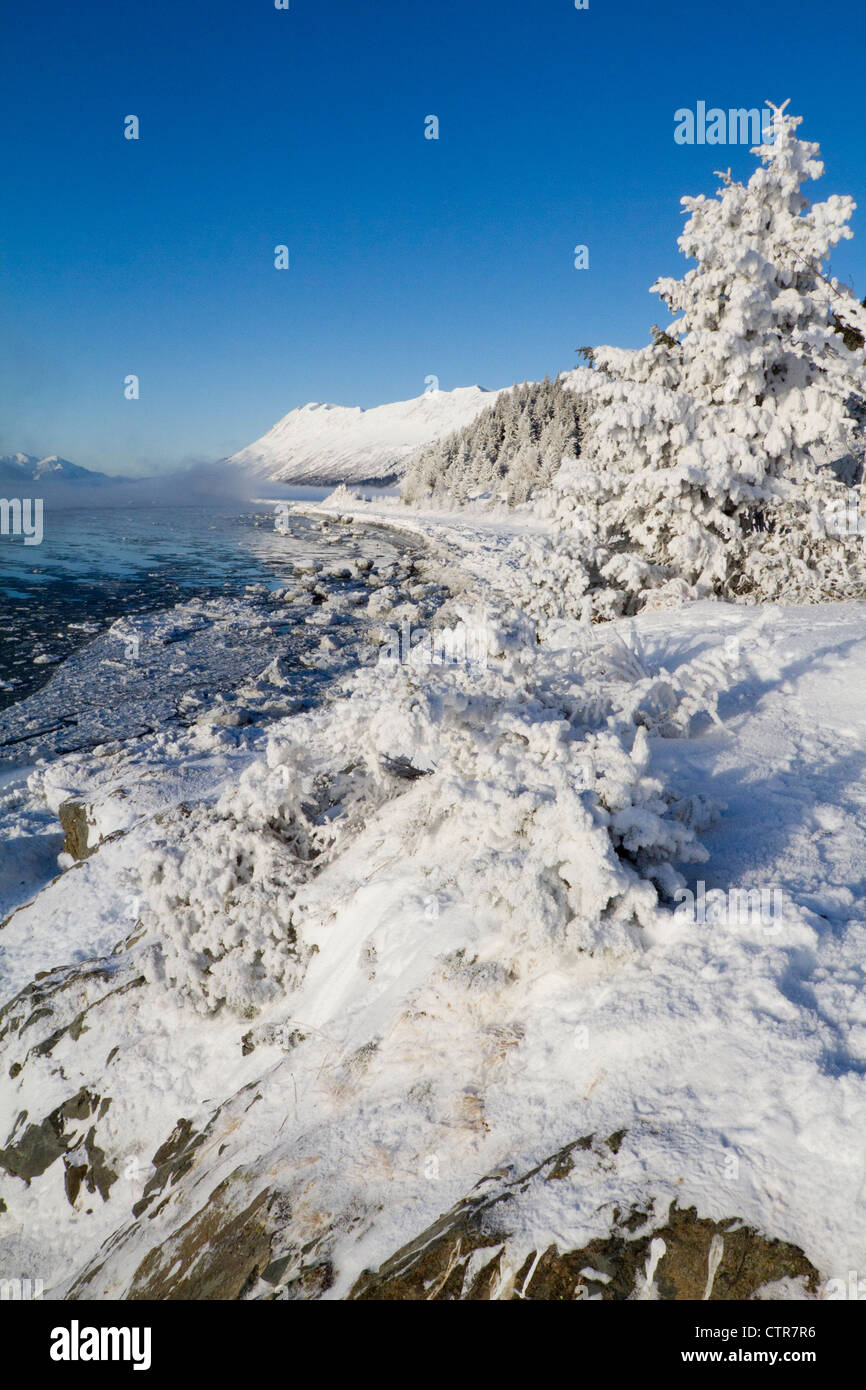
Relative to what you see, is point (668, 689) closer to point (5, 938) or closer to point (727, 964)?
point (727, 964)

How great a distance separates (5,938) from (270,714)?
787 cm

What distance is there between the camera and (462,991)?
3.64 metres

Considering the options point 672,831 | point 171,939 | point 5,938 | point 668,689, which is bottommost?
point 5,938

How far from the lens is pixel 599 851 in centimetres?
343

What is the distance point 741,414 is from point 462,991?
40.7 feet

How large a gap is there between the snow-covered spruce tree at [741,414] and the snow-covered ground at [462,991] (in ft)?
22.6

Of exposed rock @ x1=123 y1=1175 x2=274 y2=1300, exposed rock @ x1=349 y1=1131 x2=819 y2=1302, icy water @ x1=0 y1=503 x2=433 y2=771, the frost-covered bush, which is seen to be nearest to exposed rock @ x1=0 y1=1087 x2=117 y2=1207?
the frost-covered bush

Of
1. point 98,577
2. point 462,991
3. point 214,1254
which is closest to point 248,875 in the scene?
point 462,991

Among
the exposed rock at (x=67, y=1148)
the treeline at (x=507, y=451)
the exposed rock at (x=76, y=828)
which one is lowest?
the exposed rock at (x=67, y=1148)

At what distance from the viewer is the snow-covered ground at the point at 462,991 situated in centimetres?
267

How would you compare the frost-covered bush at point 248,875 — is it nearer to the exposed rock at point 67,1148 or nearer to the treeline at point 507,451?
the exposed rock at point 67,1148

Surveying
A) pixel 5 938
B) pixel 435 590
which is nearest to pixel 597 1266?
pixel 5 938

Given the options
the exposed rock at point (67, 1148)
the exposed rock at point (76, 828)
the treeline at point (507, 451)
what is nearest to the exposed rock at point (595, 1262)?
the exposed rock at point (67, 1148)

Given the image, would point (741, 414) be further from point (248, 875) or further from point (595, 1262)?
point (595, 1262)
